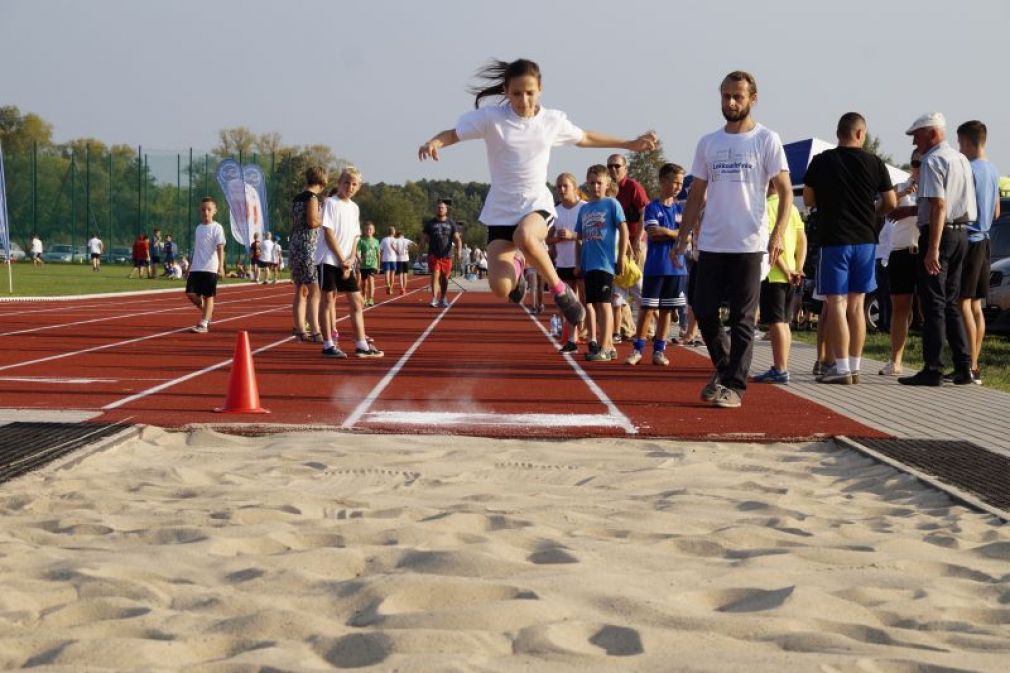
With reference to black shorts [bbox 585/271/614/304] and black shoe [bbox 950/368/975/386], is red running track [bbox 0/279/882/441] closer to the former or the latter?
black shorts [bbox 585/271/614/304]

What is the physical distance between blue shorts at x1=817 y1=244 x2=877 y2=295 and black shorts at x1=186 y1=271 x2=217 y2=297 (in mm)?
8726

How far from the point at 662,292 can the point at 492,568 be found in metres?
8.95

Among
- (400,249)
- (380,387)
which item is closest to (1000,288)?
(380,387)

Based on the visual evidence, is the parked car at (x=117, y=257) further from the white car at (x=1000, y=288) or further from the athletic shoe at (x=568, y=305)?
the athletic shoe at (x=568, y=305)

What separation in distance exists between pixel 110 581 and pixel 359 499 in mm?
1484

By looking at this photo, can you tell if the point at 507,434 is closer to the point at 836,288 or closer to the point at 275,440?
the point at 275,440

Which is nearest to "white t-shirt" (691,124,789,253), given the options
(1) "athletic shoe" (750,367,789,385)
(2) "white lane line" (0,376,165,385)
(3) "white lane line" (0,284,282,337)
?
(1) "athletic shoe" (750,367,789,385)

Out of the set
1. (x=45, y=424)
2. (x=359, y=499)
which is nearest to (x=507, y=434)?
(x=359, y=499)

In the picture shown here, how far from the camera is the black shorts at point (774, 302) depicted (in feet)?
35.1

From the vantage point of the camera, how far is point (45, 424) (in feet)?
23.4

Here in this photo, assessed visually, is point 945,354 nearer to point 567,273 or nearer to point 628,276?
point 628,276

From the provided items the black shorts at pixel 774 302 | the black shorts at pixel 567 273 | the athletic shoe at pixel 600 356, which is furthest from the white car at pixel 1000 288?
the black shorts at pixel 774 302

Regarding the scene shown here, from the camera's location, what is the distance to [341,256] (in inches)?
507

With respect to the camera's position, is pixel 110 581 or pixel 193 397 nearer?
pixel 110 581
